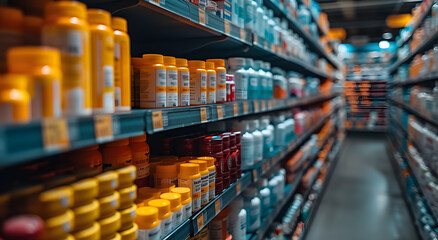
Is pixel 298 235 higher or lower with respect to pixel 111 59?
lower

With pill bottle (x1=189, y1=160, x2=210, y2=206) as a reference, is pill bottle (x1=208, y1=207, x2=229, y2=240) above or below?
below

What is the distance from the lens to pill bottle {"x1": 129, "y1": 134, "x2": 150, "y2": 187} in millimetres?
1318

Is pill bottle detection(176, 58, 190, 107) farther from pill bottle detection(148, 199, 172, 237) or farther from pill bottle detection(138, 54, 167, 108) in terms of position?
pill bottle detection(148, 199, 172, 237)

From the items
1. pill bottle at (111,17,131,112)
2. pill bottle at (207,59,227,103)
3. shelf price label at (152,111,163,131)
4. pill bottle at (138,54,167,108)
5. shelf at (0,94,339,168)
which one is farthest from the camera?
pill bottle at (207,59,227,103)

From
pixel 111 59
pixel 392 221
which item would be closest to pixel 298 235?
pixel 392 221

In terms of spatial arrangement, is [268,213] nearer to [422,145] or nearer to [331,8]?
[422,145]

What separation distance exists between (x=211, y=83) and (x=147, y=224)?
0.74 m

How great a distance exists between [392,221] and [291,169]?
1.67 metres

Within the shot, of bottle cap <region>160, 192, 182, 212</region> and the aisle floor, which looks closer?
bottle cap <region>160, 192, 182, 212</region>

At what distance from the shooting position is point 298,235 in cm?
346

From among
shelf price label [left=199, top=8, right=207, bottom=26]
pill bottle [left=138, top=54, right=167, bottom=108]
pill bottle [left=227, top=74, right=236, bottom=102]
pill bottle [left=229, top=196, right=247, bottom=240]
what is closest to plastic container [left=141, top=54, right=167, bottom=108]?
pill bottle [left=138, top=54, right=167, bottom=108]

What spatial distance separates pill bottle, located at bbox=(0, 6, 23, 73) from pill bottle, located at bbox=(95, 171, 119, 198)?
0.34m

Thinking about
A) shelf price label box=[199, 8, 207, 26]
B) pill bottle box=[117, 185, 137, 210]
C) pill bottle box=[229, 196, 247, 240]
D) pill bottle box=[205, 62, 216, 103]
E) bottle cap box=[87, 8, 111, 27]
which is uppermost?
shelf price label box=[199, 8, 207, 26]

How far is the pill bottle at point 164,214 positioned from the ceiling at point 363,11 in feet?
27.3
